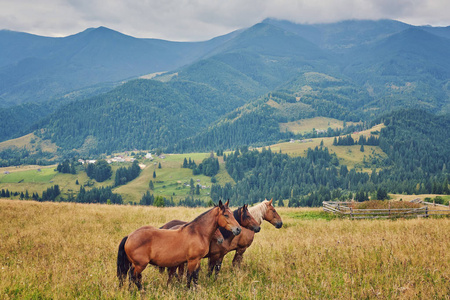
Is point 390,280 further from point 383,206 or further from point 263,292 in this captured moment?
point 383,206

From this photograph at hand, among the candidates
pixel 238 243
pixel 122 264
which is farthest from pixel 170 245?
pixel 238 243

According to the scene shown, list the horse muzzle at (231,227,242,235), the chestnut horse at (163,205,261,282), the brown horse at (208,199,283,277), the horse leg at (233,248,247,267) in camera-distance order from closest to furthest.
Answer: the horse muzzle at (231,227,242,235)
the chestnut horse at (163,205,261,282)
the brown horse at (208,199,283,277)
the horse leg at (233,248,247,267)

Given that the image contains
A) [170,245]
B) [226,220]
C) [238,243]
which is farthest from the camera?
[238,243]

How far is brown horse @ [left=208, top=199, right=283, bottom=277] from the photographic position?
10.4 metres

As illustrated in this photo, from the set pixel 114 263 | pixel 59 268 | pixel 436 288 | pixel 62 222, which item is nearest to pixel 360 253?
pixel 436 288

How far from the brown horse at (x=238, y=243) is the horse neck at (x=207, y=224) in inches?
40.2

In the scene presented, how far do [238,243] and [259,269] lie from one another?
3.97 ft

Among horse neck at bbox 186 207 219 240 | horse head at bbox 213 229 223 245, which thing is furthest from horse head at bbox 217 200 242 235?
horse head at bbox 213 229 223 245

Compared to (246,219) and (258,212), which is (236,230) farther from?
(258,212)

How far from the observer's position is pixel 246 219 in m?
11.2

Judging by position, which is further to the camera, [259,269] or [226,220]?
[259,269]

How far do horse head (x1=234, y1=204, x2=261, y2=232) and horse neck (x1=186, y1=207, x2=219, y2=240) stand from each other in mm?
1749

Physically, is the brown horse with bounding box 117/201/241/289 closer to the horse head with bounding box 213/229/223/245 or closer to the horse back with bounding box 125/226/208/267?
the horse back with bounding box 125/226/208/267

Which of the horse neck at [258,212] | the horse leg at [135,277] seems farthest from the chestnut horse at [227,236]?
the horse neck at [258,212]
